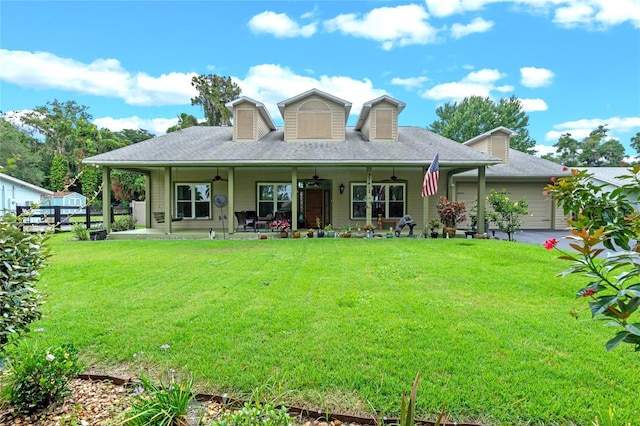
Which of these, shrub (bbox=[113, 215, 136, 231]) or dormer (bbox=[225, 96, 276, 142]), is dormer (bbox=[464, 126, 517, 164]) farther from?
shrub (bbox=[113, 215, 136, 231])

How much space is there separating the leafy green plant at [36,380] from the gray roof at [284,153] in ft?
31.7

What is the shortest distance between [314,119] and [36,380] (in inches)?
514

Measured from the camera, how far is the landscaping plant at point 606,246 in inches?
52.2

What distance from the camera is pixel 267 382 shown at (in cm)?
268

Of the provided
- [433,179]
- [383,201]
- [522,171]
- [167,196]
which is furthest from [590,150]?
[167,196]

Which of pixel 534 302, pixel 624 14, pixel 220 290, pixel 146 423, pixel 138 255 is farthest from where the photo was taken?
pixel 624 14

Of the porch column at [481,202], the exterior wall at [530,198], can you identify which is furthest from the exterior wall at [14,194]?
the exterior wall at [530,198]

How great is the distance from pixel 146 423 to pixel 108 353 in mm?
1516

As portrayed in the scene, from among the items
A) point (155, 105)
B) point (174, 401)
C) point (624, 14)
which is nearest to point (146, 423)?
point (174, 401)

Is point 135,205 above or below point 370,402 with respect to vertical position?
above

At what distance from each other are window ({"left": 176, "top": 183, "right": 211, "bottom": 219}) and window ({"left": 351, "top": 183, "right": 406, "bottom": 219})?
21.3ft

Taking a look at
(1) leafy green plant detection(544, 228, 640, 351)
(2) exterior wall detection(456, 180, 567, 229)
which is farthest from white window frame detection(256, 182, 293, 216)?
(1) leafy green plant detection(544, 228, 640, 351)

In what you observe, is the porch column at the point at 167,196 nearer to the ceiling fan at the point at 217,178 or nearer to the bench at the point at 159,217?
the bench at the point at 159,217

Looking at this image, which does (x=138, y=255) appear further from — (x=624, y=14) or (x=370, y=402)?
(x=624, y=14)
